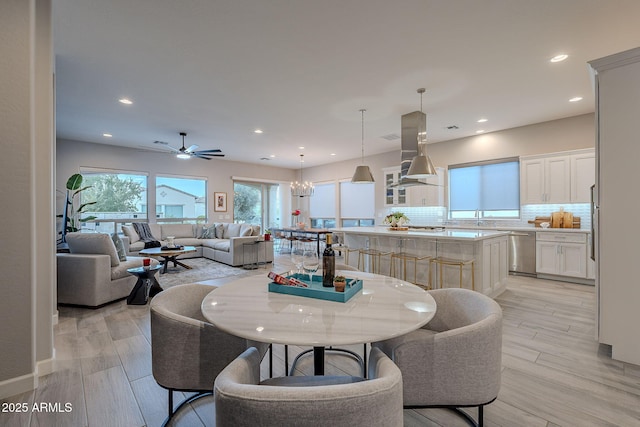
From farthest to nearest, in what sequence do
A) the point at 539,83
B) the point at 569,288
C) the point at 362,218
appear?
the point at 362,218 → the point at 569,288 → the point at 539,83

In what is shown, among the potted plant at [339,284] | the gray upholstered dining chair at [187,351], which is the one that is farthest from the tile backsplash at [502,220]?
the gray upholstered dining chair at [187,351]

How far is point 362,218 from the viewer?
8633mm

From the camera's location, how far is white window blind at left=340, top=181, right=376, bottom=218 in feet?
27.6

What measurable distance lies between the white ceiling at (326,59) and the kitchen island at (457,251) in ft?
6.69

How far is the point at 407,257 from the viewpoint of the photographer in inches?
164

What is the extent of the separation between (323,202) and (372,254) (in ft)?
17.6

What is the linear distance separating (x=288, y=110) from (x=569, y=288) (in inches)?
211

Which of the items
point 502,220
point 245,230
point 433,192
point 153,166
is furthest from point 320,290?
point 153,166

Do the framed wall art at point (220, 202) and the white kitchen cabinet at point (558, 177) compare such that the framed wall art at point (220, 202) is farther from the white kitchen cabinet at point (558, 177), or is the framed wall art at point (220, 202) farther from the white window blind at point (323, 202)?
the white kitchen cabinet at point (558, 177)

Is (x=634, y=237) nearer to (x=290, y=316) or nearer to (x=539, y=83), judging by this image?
(x=539, y=83)

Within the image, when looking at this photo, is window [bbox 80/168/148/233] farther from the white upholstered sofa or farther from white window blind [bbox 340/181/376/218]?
white window blind [bbox 340/181/376/218]

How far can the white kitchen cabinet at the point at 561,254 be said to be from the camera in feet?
15.3

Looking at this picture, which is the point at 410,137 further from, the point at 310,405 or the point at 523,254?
the point at 310,405

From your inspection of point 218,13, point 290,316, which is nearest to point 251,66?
point 218,13
